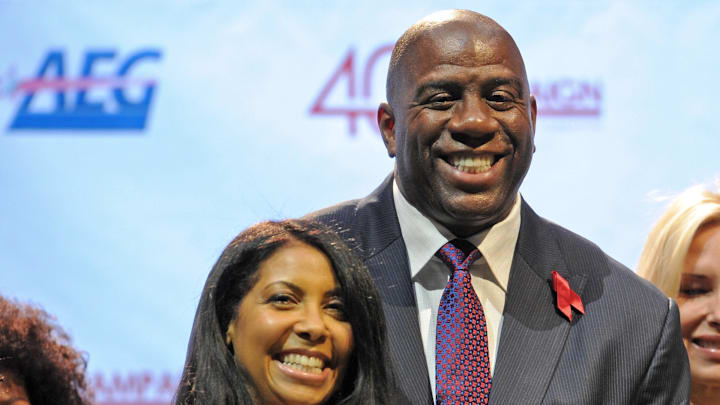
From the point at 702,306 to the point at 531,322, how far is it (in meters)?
0.88

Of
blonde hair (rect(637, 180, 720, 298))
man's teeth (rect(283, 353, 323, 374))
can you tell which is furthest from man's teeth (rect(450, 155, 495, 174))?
blonde hair (rect(637, 180, 720, 298))

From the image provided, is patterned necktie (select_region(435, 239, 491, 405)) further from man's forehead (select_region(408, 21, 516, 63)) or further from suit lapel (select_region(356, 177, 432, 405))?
man's forehead (select_region(408, 21, 516, 63))

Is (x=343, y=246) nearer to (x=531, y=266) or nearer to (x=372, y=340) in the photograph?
(x=372, y=340)

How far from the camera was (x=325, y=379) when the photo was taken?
1.98 meters

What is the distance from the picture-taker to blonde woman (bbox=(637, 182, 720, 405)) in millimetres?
3020

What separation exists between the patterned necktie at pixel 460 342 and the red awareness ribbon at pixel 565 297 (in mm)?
194

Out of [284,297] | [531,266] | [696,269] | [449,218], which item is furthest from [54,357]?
[696,269]

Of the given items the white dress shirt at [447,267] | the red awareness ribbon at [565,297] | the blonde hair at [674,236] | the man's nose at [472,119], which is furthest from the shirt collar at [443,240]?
the blonde hair at [674,236]

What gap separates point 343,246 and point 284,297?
204mm

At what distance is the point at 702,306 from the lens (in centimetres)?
303

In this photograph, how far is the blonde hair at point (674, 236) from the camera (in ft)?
10.1

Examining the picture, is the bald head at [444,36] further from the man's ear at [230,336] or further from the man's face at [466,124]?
the man's ear at [230,336]

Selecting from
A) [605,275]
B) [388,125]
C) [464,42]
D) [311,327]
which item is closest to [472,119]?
[464,42]

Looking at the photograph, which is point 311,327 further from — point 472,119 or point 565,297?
point 565,297
